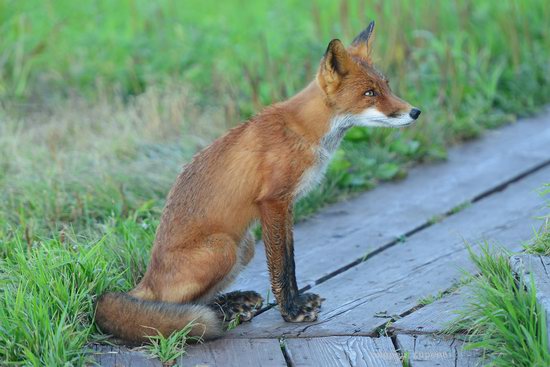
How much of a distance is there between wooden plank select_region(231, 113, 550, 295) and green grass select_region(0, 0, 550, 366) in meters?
0.16

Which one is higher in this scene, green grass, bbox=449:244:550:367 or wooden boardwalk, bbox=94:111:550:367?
green grass, bbox=449:244:550:367

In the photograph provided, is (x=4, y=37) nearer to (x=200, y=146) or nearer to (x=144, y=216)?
(x=200, y=146)

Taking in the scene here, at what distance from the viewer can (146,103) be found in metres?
7.45

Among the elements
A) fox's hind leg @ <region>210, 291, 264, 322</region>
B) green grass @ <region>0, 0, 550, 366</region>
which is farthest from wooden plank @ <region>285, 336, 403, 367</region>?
green grass @ <region>0, 0, 550, 366</region>

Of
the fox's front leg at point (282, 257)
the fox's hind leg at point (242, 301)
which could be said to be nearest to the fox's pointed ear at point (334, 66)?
the fox's front leg at point (282, 257)

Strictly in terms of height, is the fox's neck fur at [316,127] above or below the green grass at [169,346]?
above

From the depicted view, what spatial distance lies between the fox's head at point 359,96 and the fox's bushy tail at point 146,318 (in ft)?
4.04

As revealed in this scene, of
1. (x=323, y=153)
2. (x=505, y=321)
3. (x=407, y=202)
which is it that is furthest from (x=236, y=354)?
(x=407, y=202)

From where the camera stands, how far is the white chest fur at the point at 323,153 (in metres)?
4.37

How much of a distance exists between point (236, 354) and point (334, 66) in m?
1.48

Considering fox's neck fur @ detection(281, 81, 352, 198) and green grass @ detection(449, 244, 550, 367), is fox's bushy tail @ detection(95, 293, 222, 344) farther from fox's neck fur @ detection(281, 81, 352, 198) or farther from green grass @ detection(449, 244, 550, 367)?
green grass @ detection(449, 244, 550, 367)

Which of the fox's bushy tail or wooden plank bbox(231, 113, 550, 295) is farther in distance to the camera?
wooden plank bbox(231, 113, 550, 295)

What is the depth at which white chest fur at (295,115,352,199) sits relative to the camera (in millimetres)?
4371

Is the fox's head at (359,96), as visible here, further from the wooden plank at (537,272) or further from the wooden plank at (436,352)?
the wooden plank at (436,352)
